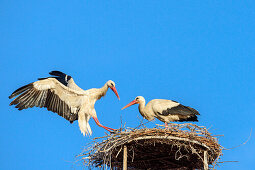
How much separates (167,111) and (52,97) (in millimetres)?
2830

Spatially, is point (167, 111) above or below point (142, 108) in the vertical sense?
below

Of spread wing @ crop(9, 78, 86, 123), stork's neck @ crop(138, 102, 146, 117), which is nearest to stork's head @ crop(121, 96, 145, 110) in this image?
stork's neck @ crop(138, 102, 146, 117)

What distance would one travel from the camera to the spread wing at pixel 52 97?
1116 centimetres

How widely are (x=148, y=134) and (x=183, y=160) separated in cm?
184

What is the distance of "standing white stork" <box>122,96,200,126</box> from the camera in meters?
10.8

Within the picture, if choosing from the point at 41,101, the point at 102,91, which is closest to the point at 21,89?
the point at 41,101

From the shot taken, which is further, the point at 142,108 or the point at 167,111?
the point at 142,108

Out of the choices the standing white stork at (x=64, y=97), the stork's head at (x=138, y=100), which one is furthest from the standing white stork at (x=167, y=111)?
the standing white stork at (x=64, y=97)

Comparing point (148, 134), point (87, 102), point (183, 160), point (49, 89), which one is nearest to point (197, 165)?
point (183, 160)

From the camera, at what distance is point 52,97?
11.4 m

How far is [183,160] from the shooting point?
1057 centimetres

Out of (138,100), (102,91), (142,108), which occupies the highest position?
(102,91)

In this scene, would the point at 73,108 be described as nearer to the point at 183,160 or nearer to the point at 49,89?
the point at 49,89

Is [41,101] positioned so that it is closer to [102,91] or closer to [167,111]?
[102,91]
